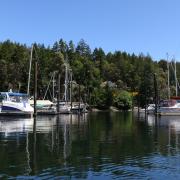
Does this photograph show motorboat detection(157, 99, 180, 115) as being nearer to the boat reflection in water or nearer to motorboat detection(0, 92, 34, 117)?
motorboat detection(0, 92, 34, 117)

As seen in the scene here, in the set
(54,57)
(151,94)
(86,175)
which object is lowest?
(86,175)

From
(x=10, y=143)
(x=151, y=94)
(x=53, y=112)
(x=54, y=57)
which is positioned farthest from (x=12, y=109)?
(x=151, y=94)

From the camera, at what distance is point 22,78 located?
16562 centimetres

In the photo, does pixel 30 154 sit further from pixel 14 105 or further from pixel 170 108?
pixel 170 108

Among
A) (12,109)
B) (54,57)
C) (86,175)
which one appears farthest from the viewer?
(54,57)

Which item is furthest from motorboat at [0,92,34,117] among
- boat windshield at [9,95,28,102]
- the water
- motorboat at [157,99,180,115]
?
the water

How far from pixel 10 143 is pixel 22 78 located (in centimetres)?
12803

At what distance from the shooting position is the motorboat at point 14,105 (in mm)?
87812

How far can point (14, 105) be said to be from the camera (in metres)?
89.8

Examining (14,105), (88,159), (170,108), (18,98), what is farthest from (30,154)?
(170,108)

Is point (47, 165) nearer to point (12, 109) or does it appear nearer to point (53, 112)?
point (12, 109)

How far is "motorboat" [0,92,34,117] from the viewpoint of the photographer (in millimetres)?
87812

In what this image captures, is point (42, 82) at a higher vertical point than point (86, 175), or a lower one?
higher

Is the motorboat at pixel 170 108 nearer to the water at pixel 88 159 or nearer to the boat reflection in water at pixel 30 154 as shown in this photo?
the water at pixel 88 159
